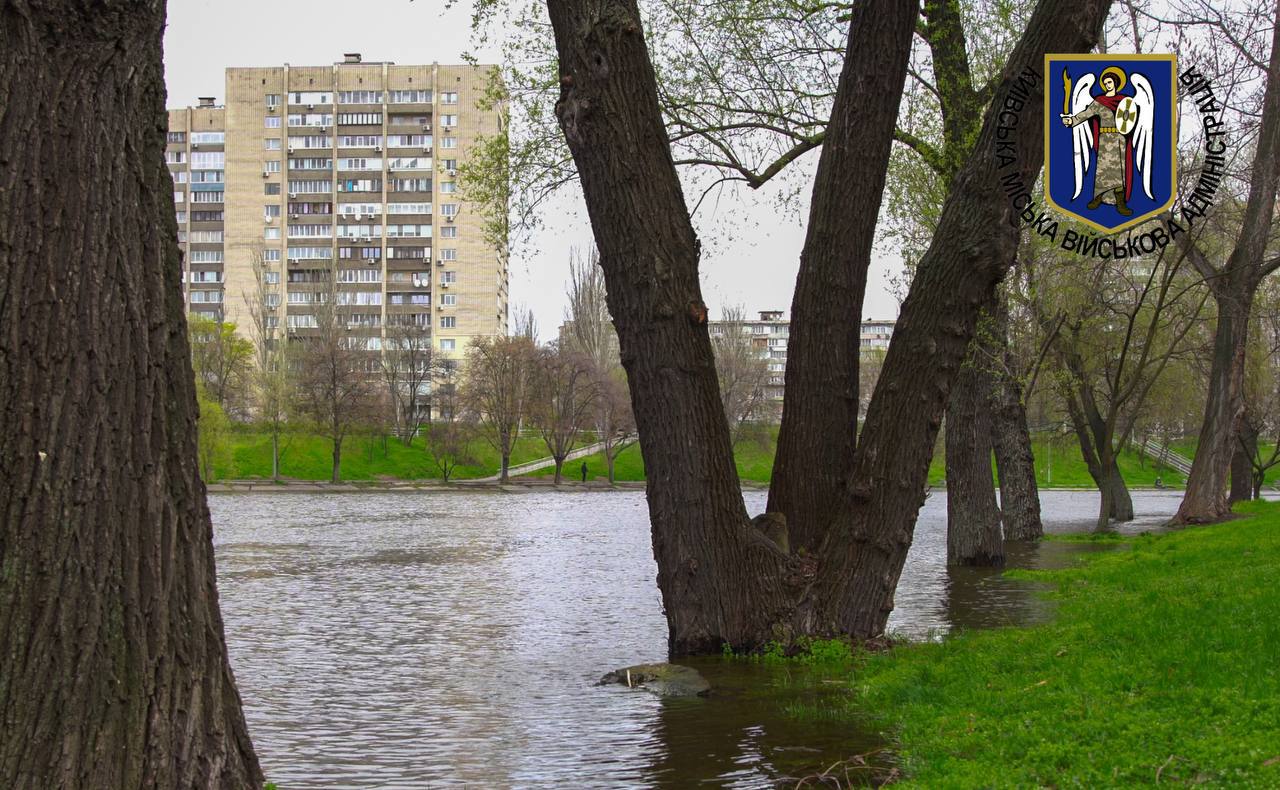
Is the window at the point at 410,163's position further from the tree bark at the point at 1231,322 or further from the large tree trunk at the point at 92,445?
the large tree trunk at the point at 92,445

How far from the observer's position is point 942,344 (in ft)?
32.1

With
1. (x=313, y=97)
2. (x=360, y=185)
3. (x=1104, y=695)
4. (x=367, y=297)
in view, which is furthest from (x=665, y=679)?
(x=313, y=97)

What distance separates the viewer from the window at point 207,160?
381ft

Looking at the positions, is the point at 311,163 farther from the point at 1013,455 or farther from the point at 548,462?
the point at 1013,455

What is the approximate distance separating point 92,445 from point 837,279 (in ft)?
24.2

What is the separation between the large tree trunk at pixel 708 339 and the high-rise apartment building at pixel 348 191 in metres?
103

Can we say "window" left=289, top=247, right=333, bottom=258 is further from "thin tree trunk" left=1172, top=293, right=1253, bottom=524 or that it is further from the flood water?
"thin tree trunk" left=1172, top=293, right=1253, bottom=524

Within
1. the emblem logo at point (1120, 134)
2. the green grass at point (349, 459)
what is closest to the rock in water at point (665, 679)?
the emblem logo at point (1120, 134)

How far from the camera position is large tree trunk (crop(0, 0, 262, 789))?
4.06 metres

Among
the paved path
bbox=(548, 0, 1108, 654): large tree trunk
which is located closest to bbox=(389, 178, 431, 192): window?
the paved path

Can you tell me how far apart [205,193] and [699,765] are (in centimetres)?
11912

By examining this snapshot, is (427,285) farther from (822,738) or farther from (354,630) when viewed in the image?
(822,738)

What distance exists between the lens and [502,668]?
11477 mm

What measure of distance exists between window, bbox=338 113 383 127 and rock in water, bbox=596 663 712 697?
10859cm
